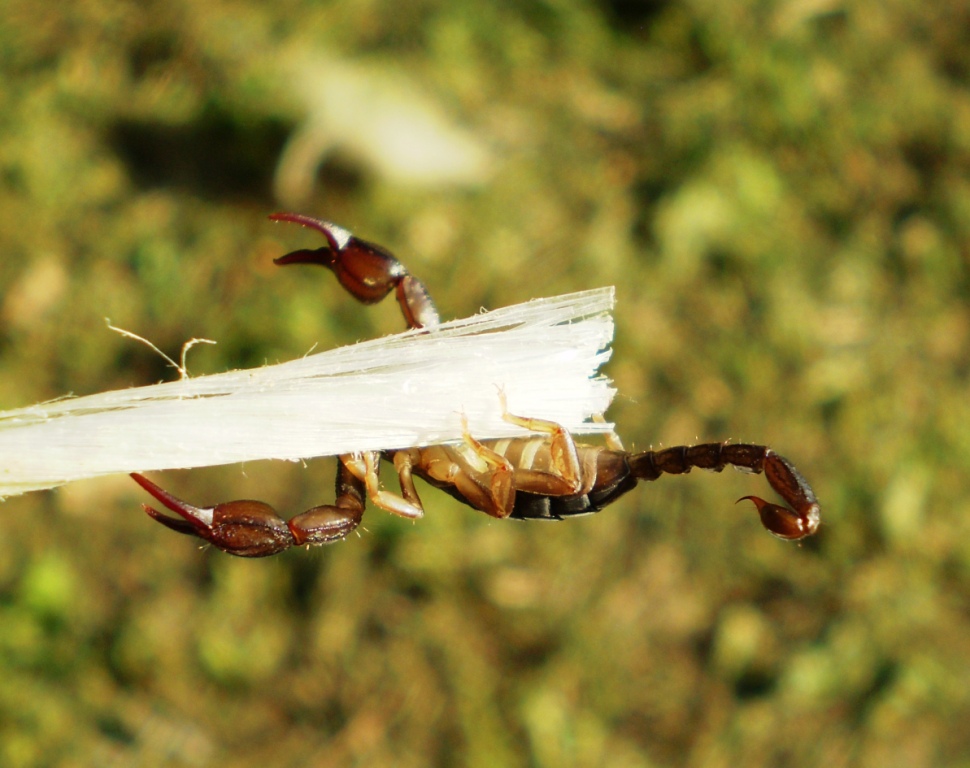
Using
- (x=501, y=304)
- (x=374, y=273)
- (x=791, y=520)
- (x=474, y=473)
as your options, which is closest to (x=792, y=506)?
(x=791, y=520)

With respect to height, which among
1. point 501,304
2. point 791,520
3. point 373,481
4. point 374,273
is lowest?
point 791,520

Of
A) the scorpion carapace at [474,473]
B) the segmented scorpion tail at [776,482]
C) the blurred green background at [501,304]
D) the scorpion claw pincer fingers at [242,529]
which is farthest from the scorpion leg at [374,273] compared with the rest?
the blurred green background at [501,304]

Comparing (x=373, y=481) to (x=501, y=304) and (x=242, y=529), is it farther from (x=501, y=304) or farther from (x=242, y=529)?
(x=501, y=304)

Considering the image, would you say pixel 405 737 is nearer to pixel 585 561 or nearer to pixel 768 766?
pixel 585 561

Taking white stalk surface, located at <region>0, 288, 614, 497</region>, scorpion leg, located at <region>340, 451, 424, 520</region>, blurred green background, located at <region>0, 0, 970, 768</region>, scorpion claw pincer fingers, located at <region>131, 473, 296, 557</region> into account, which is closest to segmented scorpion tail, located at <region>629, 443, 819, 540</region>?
white stalk surface, located at <region>0, 288, 614, 497</region>

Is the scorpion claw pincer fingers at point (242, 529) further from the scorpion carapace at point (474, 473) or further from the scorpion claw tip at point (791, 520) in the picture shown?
the scorpion claw tip at point (791, 520)

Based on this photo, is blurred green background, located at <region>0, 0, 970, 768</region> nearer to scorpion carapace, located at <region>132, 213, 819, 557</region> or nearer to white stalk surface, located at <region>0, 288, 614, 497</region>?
scorpion carapace, located at <region>132, 213, 819, 557</region>

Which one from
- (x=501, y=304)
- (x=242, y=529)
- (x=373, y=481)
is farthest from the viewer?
(x=501, y=304)
